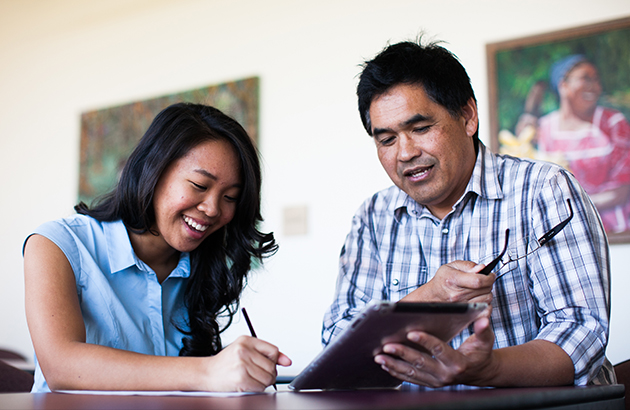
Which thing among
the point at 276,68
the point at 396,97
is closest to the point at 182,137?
the point at 396,97

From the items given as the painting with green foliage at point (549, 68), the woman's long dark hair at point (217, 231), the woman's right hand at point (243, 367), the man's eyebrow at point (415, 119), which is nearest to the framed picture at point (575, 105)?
the painting with green foliage at point (549, 68)

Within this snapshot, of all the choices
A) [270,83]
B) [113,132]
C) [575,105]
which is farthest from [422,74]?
[113,132]

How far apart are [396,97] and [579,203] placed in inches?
22.1

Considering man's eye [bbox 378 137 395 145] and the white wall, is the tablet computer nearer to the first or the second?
man's eye [bbox 378 137 395 145]

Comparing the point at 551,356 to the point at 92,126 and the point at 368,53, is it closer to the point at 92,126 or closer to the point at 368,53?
Result: the point at 368,53

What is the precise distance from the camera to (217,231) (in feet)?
5.65

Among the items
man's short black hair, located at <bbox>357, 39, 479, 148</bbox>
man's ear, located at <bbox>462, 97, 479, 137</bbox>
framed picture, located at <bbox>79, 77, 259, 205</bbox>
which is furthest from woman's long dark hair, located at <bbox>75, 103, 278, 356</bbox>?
framed picture, located at <bbox>79, 77, 259, 205</bbox>

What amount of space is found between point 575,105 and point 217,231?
1787mm

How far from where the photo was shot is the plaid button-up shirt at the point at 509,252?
1235 mm

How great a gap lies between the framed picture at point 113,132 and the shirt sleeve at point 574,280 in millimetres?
2552

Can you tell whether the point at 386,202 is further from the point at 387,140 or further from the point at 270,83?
the point at 270,83

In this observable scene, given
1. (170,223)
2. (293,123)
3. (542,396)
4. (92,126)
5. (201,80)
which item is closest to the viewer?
(542,396)

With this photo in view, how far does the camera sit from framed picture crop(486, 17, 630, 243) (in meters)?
2.41

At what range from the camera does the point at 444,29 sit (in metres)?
2.87
